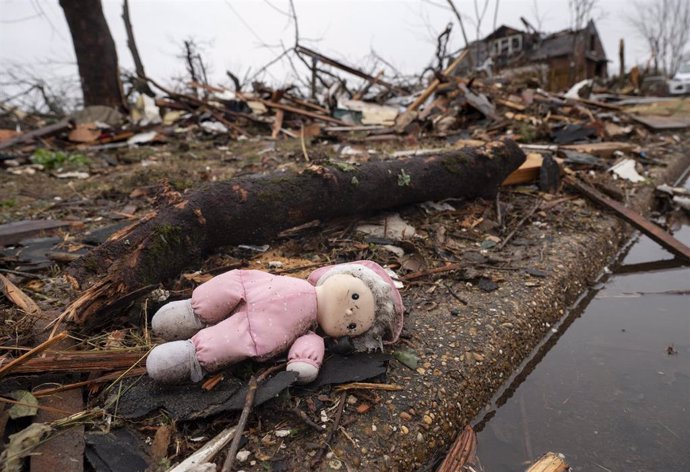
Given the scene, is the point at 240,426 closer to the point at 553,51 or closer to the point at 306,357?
the point at 306,357

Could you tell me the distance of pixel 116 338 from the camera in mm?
1817

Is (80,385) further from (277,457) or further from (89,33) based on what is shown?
(89,33)

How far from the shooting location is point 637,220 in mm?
3537

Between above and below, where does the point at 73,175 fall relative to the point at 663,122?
above

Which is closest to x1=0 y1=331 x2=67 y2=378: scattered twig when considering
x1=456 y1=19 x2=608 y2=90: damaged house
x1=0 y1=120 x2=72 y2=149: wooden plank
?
x1=0 y1=120 x2=72 y2=149: wooden plank

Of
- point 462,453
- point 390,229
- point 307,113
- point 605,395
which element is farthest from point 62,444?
point 307,113

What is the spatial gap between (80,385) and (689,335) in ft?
9.92

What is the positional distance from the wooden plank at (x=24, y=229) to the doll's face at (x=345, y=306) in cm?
270

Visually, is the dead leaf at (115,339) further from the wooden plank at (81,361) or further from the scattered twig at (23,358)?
the scattered twig at (23,358)

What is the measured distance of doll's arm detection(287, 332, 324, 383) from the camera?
62.2 inches

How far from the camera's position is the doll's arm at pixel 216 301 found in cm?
169

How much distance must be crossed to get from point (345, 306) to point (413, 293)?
880 mm

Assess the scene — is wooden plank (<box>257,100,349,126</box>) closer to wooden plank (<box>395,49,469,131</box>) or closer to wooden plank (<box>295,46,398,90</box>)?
wooden plank (<box>295,46,398,90</box>)

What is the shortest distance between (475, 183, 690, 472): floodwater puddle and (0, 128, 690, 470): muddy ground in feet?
0.38
